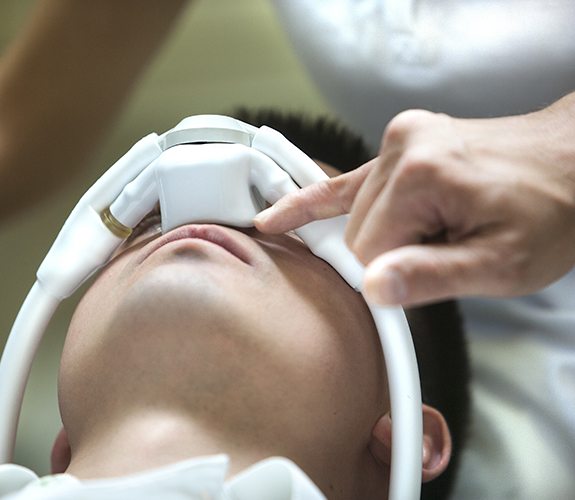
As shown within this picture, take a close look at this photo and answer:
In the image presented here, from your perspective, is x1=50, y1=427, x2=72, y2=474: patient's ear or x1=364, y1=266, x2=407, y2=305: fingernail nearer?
x1=364, y1=266, x2=407, y2=305: fingernail

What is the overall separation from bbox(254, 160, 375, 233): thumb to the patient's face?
0.09 feet

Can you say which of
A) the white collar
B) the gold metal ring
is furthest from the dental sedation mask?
the white collar

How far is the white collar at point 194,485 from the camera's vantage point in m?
0.57

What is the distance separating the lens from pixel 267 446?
70 cm

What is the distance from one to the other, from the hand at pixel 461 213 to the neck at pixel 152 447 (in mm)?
199

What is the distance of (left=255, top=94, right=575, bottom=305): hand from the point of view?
0.55 metres

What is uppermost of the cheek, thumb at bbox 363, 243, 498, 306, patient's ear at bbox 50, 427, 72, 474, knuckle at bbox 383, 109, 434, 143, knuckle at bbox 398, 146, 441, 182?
knuckle at bbox 383, 109, 434, 143

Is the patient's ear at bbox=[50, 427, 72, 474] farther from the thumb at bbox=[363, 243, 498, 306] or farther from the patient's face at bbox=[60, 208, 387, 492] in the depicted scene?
the thumb at bbox=[363, 243, 498, 306]

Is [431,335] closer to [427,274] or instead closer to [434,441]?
[434,441]

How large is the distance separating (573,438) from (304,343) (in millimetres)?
409

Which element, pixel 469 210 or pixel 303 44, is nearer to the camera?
pixel 469 210

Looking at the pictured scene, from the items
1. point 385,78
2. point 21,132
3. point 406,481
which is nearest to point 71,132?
point 21,132

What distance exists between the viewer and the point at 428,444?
0.86 m

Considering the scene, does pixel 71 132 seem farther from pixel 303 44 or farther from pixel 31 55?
pixel 303 44
